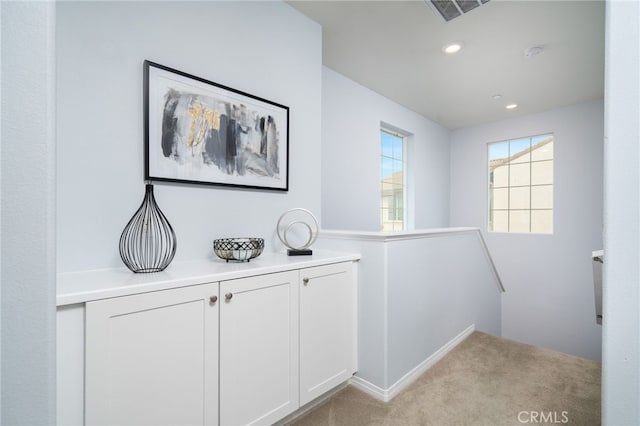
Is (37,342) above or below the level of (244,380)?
above

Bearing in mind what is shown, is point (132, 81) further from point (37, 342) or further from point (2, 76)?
point (37, 342)

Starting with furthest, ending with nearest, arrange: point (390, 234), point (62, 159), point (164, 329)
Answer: point (390, 234) → point (62, 159) → point (164, 329)

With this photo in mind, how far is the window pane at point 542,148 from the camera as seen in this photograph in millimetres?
4320

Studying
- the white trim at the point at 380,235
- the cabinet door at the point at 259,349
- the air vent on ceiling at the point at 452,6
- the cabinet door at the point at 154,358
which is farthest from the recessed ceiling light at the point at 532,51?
the cabinet door at the point at 154,358

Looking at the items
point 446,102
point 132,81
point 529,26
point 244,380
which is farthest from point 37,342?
point 446,102

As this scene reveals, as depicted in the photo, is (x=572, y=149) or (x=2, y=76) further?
(x=572, y=149)

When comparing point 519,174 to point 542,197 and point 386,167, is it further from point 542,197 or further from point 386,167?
point 386,167

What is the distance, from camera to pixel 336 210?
304 centimetres

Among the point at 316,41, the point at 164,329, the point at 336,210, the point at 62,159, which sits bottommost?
the point at 164,329

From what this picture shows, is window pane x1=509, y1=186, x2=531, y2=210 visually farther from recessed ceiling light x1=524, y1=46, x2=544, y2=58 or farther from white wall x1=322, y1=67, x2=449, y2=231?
recessed ceiling light x1=524, y1=46, x2=544, y2=58

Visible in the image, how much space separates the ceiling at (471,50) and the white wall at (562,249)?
1.48ft

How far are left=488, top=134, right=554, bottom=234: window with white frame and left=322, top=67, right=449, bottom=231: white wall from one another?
1.44m

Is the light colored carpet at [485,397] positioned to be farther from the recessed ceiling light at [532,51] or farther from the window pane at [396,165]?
the recessed ceiling light at [532,51]

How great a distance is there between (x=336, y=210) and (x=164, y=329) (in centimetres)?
215
